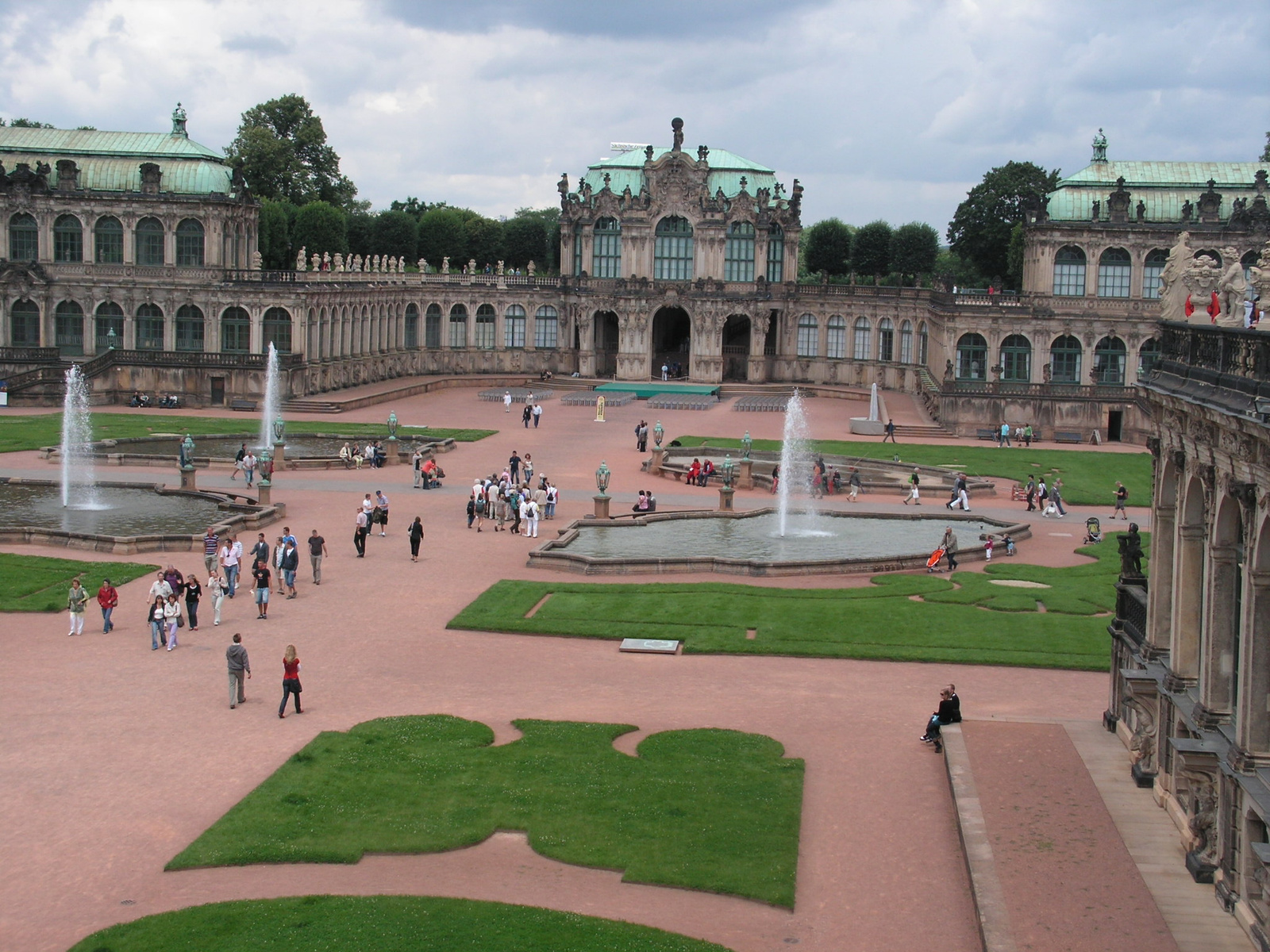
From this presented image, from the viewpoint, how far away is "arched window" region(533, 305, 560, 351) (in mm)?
120000

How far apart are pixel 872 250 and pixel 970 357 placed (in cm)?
4932

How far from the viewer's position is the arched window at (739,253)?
11688 centimetres

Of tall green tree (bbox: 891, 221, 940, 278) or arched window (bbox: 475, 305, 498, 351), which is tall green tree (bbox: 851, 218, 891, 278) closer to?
tall green tree (bbox: 891, 221, 940, 278)

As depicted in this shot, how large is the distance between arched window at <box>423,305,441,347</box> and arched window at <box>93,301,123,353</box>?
25.7 metres

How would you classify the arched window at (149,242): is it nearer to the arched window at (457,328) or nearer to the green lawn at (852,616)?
the arched window at (457,328)

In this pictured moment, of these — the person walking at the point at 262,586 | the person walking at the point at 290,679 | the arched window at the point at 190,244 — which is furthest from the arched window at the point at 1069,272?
the person walking at the point at 290,679

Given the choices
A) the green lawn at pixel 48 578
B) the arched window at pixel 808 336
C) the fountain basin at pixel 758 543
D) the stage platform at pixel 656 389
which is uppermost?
the arched window at pixel 808 336

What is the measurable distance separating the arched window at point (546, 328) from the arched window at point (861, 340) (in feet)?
75.3

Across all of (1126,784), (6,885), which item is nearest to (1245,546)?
(1126,784)

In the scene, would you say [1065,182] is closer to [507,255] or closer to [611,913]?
[507,255]

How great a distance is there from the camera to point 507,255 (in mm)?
154375

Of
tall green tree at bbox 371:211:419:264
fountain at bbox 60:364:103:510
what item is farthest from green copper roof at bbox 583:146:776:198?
fountain at bbox 60:364:103:510

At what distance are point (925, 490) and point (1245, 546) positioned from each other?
42.1 metres

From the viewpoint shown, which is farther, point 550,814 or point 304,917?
point 550,814
